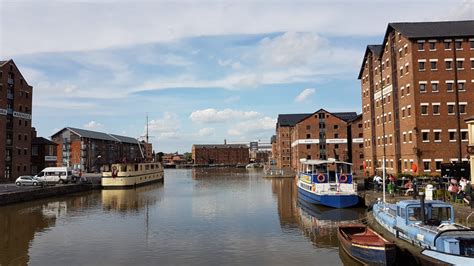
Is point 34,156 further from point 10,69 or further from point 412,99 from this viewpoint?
point 412,99

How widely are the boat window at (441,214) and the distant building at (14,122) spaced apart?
209ft

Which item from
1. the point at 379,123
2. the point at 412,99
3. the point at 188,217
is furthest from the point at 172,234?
the point at 379,123

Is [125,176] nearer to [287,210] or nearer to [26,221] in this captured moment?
[26,221]

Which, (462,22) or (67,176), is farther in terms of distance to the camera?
(67,176)

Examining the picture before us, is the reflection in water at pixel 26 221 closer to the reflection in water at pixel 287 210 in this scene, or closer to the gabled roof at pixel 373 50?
the reflection in water at pixel 287 210

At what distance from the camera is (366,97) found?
69062mm

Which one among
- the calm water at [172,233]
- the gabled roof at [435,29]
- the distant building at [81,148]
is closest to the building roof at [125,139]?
the distant building at [81,148]

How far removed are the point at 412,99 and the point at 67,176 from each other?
173 ft

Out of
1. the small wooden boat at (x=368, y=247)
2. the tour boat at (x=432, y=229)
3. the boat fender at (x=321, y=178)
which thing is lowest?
the small wooden boat at (x=368, y=247)

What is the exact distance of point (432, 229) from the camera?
1814 cm

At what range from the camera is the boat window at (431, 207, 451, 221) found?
1953 cm

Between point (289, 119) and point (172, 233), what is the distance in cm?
10963

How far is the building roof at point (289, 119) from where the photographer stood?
Answer: 13262 cm

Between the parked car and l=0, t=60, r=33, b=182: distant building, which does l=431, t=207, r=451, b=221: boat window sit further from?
l=0, t=60, r=33, b=182: distant building
